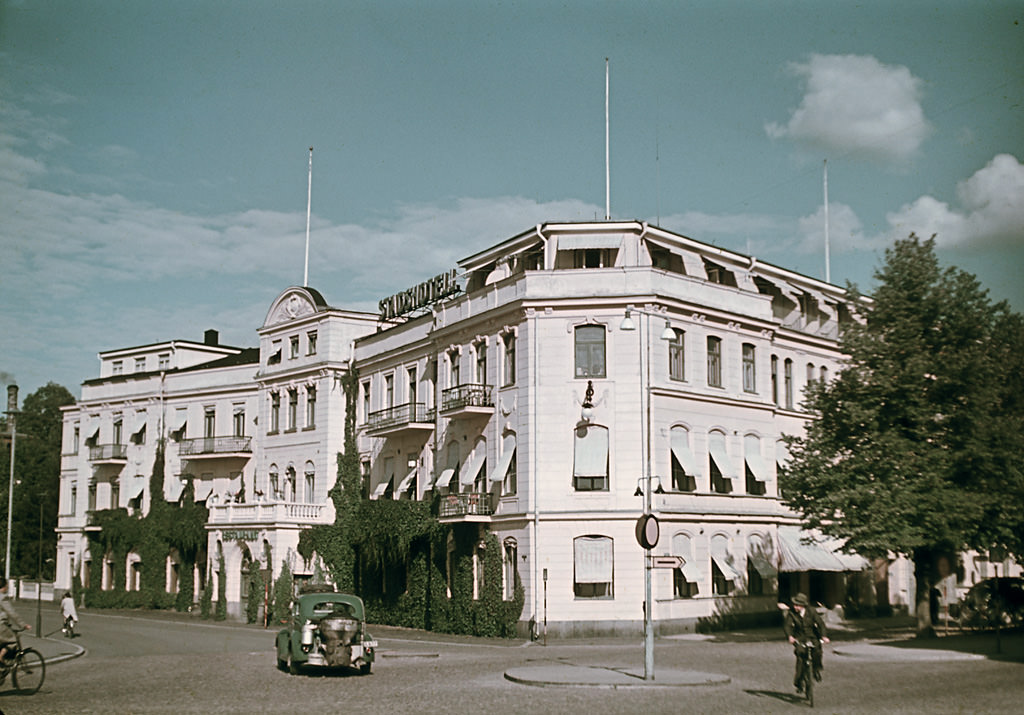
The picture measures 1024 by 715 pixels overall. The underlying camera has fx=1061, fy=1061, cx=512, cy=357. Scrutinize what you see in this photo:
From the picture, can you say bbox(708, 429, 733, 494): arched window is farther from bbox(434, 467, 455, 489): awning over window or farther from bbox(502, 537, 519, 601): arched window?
bbox(434, 467, 455, 489): awning over window

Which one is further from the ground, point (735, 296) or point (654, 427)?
point (735, 296)

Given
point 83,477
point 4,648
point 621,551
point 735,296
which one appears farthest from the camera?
point 83,477

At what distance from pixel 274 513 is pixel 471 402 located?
52.7 feet

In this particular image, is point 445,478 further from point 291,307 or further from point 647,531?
point 647,531

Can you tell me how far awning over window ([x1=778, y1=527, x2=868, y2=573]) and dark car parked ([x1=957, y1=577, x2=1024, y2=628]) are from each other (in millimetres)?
5359

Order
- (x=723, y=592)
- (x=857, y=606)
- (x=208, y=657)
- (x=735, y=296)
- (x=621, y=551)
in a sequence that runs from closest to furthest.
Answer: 1. (x=208, y=657)
2. (x=621, y=551)
3. (x=723, y=592)
4. (x=735, y=296)
5. (x=857, y=606)

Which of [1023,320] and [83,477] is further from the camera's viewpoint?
[83,477]

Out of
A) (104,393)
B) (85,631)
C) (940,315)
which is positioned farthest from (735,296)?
(104,393)

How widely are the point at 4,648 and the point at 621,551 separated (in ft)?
78.4

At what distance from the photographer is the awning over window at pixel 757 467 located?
44.2m

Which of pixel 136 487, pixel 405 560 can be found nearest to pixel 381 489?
pixel 405 560

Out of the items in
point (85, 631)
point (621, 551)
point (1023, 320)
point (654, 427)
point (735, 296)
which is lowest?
point (85, 631)

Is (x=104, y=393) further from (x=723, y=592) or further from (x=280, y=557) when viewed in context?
(x=723, y=592)

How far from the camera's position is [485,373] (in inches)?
1768
